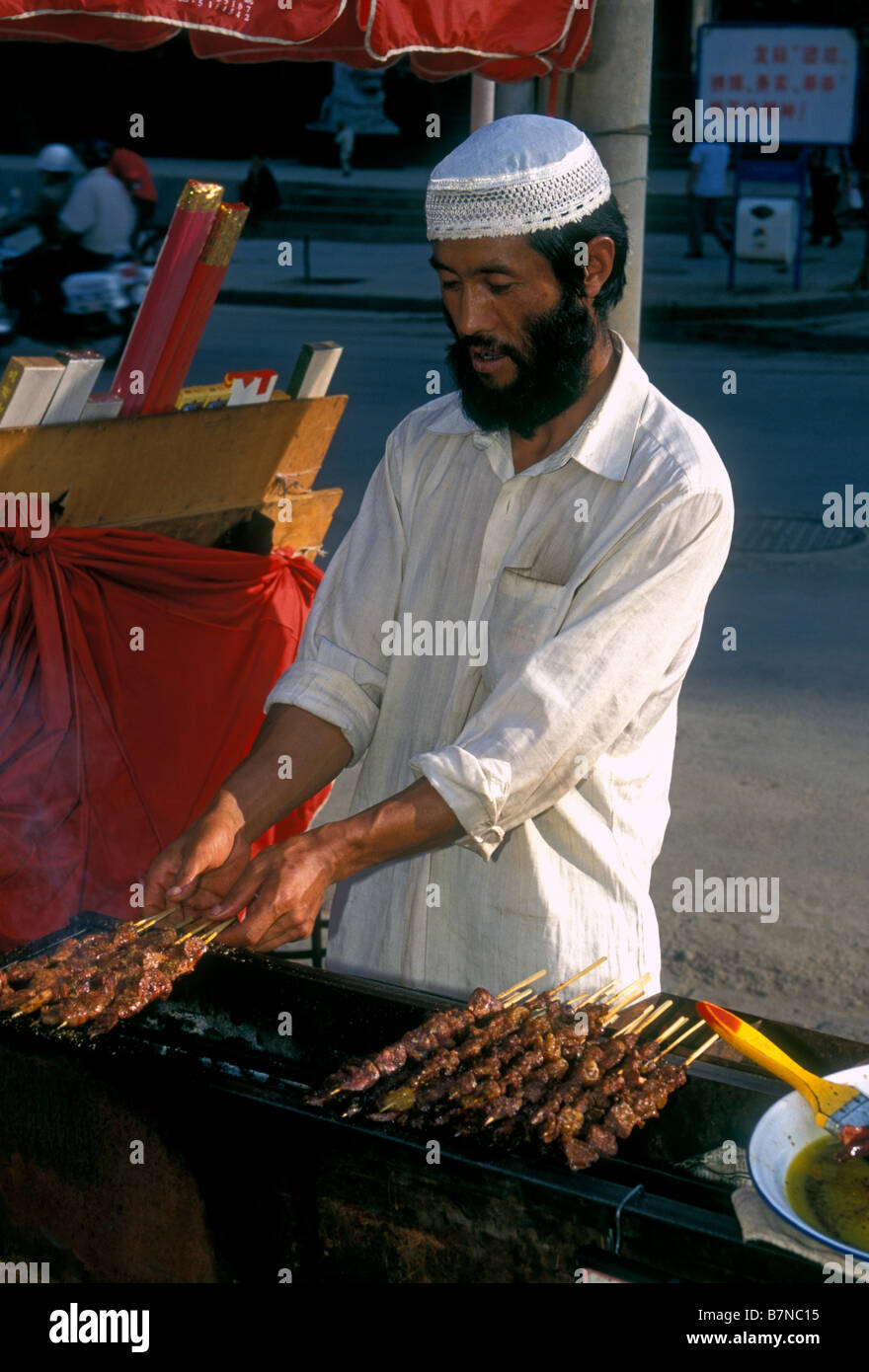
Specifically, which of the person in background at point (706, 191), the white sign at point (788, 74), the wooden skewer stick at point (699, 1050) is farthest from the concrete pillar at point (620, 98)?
the person in background at point (706, 191)

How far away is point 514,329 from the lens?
262 centimetres

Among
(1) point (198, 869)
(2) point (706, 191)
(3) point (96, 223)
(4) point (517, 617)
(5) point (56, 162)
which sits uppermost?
(2) point (706, 191)

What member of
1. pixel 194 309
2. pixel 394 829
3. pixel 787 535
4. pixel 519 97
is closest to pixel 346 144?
pixel 787 535

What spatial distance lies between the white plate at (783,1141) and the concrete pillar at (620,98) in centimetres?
307

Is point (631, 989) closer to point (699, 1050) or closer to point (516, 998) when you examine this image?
point (516, 998)

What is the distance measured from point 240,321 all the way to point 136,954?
15548 millimetres

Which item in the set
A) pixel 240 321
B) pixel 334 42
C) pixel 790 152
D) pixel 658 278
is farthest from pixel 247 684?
pixel 790 152

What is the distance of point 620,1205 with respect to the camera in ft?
6.30

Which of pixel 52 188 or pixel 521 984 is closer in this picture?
pixel 521 984

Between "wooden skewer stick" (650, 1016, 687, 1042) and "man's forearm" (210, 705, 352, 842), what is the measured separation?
77cm

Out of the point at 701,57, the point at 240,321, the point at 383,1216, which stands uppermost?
the point at 701,57

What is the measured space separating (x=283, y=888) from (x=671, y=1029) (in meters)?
0.64

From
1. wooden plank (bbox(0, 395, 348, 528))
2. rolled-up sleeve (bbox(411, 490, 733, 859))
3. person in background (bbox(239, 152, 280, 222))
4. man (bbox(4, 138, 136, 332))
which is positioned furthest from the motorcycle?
rolled-up sleeve (bbox(411, 490, 733, 859))

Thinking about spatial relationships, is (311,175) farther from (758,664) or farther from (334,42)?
(334,42)
